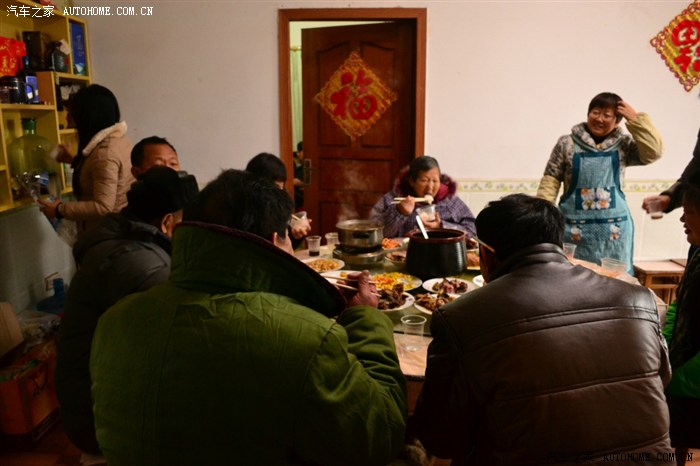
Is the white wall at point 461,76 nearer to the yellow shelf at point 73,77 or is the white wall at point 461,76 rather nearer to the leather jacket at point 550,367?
the yellow shelf at point 73,77

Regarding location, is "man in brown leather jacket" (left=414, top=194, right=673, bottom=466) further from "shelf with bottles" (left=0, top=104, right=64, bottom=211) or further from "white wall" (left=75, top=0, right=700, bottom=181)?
"white wall" (left=75, top=0, right=700, bottom=181)

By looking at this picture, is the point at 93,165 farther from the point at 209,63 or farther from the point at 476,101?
the point at 476,101

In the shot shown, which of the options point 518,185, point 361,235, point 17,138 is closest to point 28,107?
point 17,138

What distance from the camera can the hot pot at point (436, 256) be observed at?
2156 millimetres

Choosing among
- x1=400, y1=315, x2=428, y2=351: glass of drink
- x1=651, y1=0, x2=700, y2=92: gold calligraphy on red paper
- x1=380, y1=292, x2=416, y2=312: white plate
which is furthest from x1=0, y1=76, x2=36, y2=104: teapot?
x1=651, y1=0, x2=700, y2=92: gold calligraphy on red paper

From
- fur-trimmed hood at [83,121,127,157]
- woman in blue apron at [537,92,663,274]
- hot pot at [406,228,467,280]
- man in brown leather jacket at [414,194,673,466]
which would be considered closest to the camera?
man in brown leather jacket at [414,194,673,466]

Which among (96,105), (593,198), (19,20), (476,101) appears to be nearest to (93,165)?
(96,105)

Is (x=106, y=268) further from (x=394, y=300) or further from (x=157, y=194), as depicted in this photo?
(x=394, y=300)

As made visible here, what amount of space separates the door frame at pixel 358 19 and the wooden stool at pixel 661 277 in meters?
1.84

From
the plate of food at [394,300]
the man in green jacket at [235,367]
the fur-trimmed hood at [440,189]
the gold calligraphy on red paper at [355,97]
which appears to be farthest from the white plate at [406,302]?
the gold calligraphy on red paper at [355,97]

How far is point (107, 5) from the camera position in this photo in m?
4.05

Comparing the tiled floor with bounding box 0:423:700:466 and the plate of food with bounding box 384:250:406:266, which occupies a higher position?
the plate of food with bounding box 384:250:406:266

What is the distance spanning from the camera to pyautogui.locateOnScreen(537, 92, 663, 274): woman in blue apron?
3318 millimetres

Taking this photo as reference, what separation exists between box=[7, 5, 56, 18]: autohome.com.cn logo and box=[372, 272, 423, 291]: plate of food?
2743 mm
